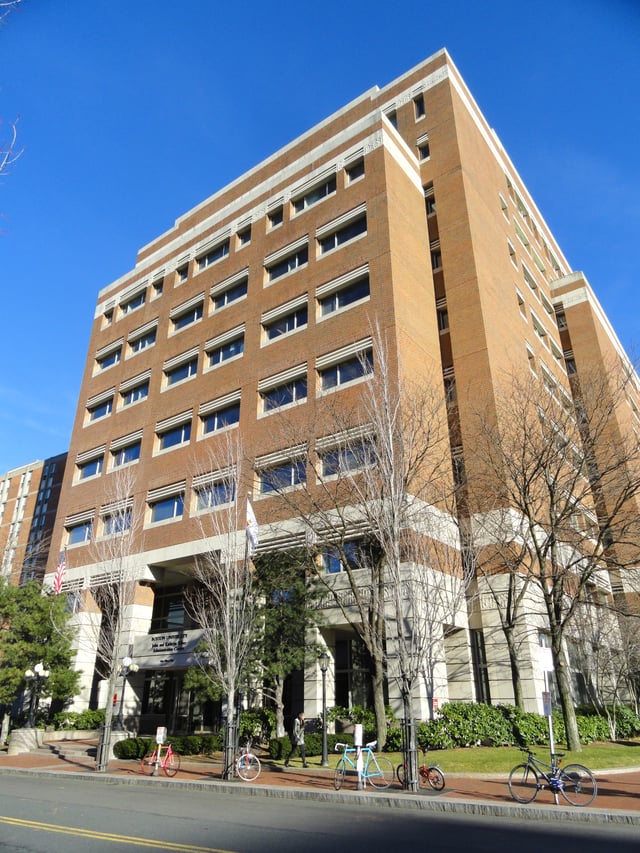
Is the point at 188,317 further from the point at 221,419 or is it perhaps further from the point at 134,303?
the point at 221,419

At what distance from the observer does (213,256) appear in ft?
135

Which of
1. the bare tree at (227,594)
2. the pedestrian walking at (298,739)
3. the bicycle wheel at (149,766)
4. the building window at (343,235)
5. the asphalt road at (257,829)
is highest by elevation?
the building window at (343,235)

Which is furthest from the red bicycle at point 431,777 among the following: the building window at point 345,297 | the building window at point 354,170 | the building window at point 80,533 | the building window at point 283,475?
the building window at point 354,170

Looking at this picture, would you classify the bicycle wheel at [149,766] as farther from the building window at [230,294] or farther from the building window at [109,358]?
the building window at [109,358]

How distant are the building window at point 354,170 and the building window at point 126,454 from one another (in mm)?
20410

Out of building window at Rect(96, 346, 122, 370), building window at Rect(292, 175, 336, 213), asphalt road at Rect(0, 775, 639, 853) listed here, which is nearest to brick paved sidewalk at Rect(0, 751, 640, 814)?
asphalt road at Rect(0, 775, 639, 853)

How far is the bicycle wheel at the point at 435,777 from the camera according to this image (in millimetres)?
13805

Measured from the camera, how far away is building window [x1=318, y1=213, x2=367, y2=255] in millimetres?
32281

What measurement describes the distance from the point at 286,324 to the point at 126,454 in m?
14.0

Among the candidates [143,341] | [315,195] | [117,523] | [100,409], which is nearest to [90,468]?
[100,409]

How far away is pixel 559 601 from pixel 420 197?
24.5 metres

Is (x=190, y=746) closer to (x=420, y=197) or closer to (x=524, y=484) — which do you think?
(x=524, y=484)

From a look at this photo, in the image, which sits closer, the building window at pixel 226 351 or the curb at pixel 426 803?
the curb at pixel 426 803

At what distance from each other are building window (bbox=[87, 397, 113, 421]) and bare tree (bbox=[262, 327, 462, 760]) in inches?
817
